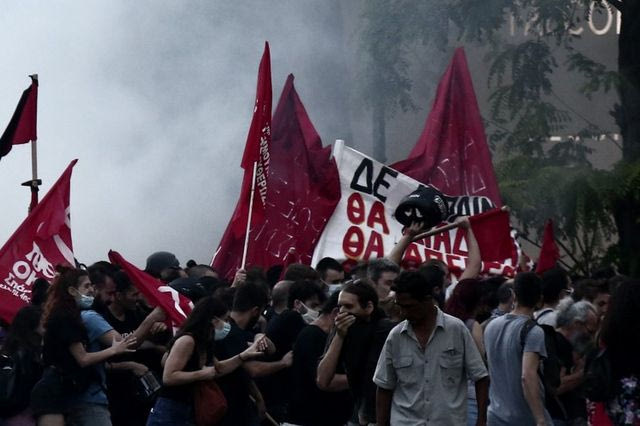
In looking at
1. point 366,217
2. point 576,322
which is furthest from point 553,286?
point 366,217

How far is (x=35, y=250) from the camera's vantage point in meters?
11.2

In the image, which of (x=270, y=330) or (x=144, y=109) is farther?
(x=144, y=109)

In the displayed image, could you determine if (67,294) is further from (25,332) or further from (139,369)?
(139,369)

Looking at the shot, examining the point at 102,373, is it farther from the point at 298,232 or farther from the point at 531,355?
the point at 298,232

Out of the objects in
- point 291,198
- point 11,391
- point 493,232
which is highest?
point 291,198

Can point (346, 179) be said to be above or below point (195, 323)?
above

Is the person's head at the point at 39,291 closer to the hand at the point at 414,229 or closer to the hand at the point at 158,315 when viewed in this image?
the hand at the point at 158,315

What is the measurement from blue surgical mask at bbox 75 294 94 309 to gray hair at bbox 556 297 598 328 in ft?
8.74

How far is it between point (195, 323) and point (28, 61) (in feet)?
34.5

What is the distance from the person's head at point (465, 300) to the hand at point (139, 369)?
6.12ft

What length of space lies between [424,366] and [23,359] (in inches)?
111

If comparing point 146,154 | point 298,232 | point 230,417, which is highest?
point 146,154

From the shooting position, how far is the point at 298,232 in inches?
533

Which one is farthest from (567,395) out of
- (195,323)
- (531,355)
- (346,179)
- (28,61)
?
(28,61)
